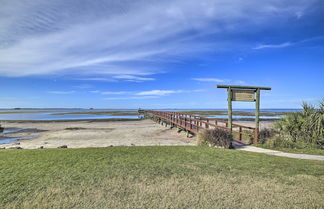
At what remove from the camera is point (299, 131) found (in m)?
9.80

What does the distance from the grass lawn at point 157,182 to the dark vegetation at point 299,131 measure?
139 inches

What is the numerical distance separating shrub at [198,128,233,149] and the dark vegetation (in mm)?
2095

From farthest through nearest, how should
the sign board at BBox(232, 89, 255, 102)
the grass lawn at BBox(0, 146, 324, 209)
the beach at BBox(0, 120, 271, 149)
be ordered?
the beach at BBox(0, 120, 271, 149), the sign board at BBox(232, 89, 255, 102), the grass lawn at BBox(0, 146, 324, 209)

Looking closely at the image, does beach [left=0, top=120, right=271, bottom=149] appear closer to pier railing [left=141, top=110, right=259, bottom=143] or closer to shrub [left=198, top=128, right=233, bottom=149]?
pier railing [left=141, top=110, right=259, bottom=143]

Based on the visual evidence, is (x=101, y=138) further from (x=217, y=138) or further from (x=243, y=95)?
(x=243, y=95)

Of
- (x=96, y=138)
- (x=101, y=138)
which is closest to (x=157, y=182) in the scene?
(x=101, y=138)

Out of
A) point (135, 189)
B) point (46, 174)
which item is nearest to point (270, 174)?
point (135, 189)

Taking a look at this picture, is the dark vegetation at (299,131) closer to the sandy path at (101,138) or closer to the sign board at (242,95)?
the sign board at (242,95)

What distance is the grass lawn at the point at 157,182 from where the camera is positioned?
3564 mm

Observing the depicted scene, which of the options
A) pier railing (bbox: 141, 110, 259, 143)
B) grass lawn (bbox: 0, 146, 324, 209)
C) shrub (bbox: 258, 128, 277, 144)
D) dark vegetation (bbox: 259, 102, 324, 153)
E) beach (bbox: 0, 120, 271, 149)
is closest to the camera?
grass lawn (bbox: 0, 146, 324, 209)

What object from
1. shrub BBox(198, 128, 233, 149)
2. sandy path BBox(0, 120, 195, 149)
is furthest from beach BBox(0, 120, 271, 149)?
shrub BBox(198, 128, 233, 149)

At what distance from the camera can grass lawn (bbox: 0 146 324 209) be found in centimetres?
356

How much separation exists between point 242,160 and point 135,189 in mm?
3990

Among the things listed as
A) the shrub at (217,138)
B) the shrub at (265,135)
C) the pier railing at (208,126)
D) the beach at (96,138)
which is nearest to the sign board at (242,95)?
the pier railing at (208,126)
